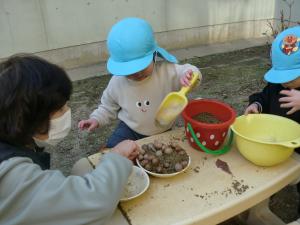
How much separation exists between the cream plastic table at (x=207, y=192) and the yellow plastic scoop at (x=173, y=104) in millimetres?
189

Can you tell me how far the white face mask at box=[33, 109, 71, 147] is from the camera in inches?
47.3

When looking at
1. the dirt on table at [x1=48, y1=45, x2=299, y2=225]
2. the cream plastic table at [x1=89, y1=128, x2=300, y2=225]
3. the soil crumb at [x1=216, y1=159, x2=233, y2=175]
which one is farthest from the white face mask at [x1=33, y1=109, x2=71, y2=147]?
the dirt on table at [x1=48, y1=45, x2=299, y2=225]

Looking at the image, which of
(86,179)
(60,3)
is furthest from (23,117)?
(60,3)

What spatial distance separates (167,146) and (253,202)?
358 millimetres

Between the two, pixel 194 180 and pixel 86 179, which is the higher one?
pixel 86 179

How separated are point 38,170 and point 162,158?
459mm

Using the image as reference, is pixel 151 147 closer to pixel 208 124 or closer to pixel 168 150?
pixel 168 150

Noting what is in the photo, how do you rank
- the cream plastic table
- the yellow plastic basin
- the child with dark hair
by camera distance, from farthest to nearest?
the yellow plastic basin → the cream plastic table → the child with dark hair

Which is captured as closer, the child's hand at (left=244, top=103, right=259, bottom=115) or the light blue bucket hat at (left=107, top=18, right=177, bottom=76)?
the light blue bucket hat at (left=107, top=18, right=177, bottom=76)

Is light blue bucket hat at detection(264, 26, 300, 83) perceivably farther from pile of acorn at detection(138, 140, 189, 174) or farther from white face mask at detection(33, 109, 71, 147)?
white face mask at detection(33, 109, 71, 147)

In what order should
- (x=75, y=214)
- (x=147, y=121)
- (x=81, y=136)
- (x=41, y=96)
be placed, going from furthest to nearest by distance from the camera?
(x=81, y=136) < (x=147, y=121) < (x=41, y=96) < (x=75, y=214)

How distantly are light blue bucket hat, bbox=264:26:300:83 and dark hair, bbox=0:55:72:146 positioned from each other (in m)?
0.85

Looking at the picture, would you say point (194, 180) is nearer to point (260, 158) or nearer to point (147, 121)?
point (260, 158)

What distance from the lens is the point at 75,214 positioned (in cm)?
91
